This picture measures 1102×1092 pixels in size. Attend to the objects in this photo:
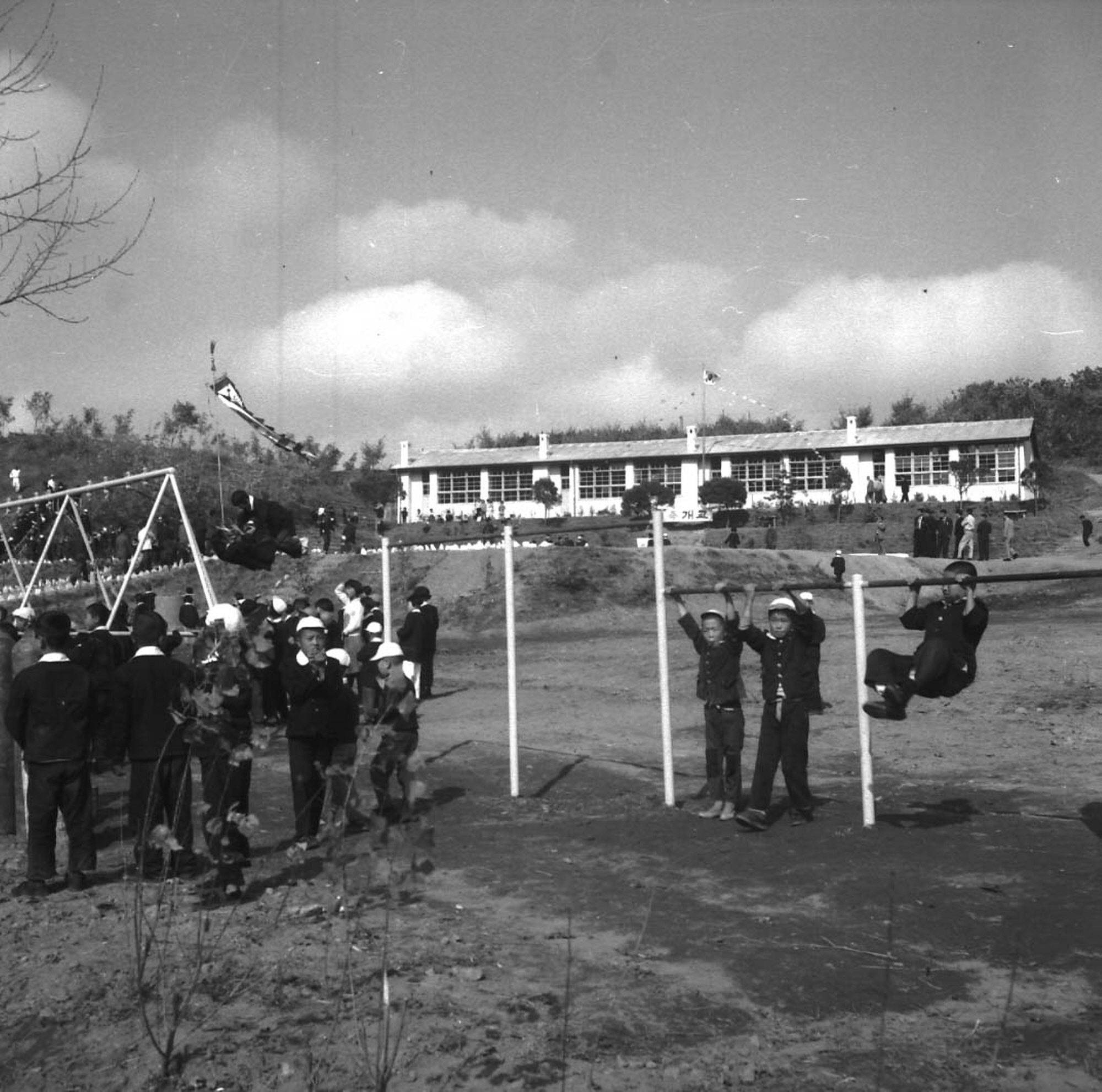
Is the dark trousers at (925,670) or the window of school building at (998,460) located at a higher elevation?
the window of school building at (998,460)

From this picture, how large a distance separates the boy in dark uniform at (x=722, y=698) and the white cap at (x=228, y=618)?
11.8ft

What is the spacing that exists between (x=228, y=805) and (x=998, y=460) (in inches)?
2270

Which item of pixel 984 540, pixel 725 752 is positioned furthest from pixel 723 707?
pixel 984 540

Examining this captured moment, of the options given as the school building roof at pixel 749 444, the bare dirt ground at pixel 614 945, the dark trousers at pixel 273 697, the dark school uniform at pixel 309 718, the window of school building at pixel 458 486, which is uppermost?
the school building roof at pixel 749 444

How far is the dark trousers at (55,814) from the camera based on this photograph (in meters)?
8.29

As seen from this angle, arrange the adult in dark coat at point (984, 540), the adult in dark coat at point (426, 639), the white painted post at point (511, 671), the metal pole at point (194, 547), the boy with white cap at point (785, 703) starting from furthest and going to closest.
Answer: the adult in dark coat at point (984, 540), the adult in dark coat at point (426, 639), the metal pole at point (194, 547), the white painted post at point (511, 671), the boy with white cap at point (785, 703)

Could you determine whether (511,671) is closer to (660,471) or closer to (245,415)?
(245,415)

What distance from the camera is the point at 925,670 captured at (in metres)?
8.66

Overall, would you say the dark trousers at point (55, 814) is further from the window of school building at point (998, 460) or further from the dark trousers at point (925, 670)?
the window of school building at point (998, 460)

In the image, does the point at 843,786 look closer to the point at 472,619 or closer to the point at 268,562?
the point at 268,562

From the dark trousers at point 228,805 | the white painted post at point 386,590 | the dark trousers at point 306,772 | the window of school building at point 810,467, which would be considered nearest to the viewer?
the dark trousers at point 228,805

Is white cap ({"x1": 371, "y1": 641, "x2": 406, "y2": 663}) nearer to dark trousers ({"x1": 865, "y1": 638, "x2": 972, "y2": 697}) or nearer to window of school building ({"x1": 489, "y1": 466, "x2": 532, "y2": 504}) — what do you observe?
dark trousers ({"x1": 865, "y1": 638, "x2": 972, "y2": 697})

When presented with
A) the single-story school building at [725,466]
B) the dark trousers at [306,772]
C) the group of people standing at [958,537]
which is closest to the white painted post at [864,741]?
the dark trousers at [306,772]

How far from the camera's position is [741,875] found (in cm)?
867
